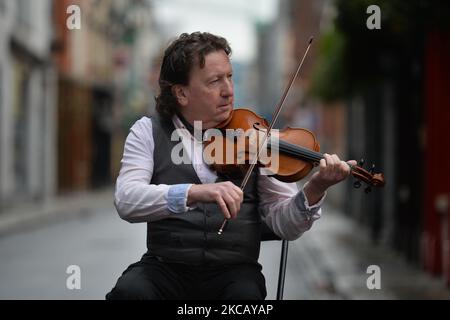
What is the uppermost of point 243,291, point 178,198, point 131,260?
point 178,198

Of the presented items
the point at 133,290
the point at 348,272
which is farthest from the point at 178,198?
the point at 348,272

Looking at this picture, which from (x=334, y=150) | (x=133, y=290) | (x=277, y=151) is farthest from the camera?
(x=334, y=150)

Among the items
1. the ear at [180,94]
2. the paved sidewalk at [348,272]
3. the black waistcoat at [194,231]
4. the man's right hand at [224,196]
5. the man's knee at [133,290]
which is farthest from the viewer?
the paved sidewalk at [348,272]

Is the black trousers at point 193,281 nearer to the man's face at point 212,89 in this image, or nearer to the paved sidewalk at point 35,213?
the man's face at point 212,89

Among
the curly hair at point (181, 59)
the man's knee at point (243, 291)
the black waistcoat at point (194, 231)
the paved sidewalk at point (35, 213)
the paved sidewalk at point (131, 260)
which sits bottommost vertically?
the paved sidewalk at point (131, 260)

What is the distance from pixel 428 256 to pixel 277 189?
7.33 meters

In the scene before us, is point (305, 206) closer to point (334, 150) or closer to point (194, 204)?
point (194, 204)

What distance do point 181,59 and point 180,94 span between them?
132mm

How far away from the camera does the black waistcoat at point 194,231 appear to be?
3180 millimetres

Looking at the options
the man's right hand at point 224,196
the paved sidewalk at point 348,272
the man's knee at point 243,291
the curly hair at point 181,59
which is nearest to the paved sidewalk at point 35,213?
the paved sidewalk at point 348,272

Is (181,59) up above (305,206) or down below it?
above

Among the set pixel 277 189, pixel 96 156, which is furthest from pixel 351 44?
pixel 96 156

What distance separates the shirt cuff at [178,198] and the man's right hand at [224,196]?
70mm

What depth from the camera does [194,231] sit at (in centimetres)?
319
